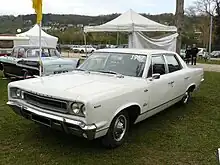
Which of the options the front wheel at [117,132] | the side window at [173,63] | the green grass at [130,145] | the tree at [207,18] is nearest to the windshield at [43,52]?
the green grass at [130,145]

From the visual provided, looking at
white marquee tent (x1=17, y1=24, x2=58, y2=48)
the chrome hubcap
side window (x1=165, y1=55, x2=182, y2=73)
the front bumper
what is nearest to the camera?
the front bumper

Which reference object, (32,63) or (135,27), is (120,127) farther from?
(135,27)

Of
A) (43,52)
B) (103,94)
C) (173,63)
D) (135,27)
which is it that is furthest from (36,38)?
(103,94)

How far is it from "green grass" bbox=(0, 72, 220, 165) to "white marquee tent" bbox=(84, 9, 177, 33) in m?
8.49

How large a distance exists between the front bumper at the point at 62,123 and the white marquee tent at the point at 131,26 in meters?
10.3

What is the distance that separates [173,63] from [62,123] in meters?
3.41

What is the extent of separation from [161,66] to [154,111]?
990 millimetres

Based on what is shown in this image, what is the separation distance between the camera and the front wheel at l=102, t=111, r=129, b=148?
165 inches

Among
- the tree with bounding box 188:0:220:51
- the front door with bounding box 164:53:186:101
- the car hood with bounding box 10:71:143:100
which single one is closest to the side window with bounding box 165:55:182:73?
the front door with bounding box 164:53:186:101

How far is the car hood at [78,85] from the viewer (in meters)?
3.91

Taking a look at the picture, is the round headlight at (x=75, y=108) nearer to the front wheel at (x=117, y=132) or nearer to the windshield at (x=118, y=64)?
the front wheel at (x=117, y=132)

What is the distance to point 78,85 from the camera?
4277 mm

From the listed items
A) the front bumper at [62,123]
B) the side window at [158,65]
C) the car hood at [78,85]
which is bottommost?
the front bumper at [62,123]

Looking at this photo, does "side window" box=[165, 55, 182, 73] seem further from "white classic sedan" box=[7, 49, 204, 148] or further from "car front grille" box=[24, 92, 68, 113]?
"car front grille" box=[24, 92, 68, 113]
